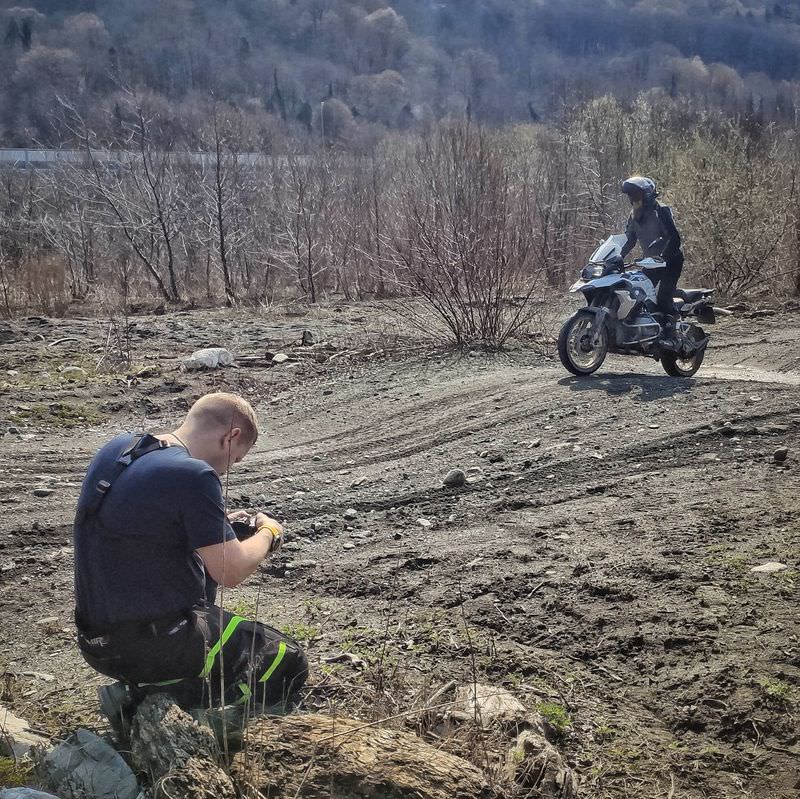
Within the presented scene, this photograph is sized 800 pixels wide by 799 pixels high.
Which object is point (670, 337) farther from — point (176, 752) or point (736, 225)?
point (736, 225)

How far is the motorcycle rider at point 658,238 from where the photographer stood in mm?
9492

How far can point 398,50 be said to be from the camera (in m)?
127

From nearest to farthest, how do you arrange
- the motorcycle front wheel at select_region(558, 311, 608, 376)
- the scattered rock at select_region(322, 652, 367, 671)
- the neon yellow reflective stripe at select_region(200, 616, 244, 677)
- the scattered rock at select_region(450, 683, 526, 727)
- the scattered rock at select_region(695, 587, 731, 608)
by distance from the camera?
1. the neon yellow reflective stripe at select_region(200, 616, 244, 677)
2. the scattered rock at select_region(450, 683, 526, 727)
3. the scattered rock at select_region(322, 652, 367, 671)
4. the scattered rock at select_region(695, 587, 731, 608)
5. the motorcycle front wheel at select_region(558, 311, 608, 376)

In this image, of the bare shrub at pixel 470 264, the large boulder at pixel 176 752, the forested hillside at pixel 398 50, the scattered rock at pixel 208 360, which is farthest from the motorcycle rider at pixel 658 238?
the forested hillside at pixel 398 50

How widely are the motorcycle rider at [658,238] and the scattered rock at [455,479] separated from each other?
3.81 m

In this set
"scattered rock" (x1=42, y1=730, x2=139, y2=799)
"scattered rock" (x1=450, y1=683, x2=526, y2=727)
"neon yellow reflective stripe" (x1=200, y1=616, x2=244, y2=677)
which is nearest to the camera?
"scattered rock" (x1=42, y1=730, x2=139, y2=799)

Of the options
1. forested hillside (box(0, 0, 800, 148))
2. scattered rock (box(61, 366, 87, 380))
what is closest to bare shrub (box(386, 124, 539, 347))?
scattered rock (box(61, 366, 87, 380))

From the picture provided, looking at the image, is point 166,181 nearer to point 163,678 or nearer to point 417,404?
point 417,404

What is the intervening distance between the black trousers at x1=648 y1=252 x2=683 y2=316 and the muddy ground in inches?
35.0

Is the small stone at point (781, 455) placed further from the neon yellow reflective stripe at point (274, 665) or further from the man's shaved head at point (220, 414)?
the man's shaved head at point (220, 414)

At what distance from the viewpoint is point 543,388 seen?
9.14 metres

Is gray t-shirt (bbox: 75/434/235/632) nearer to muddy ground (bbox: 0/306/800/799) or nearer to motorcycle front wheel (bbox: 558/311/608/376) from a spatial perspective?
muddy ground (bbox: 0/306/800/799)

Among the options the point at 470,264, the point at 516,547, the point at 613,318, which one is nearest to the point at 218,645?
the point at 516,547

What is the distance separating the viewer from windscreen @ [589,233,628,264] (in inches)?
376
